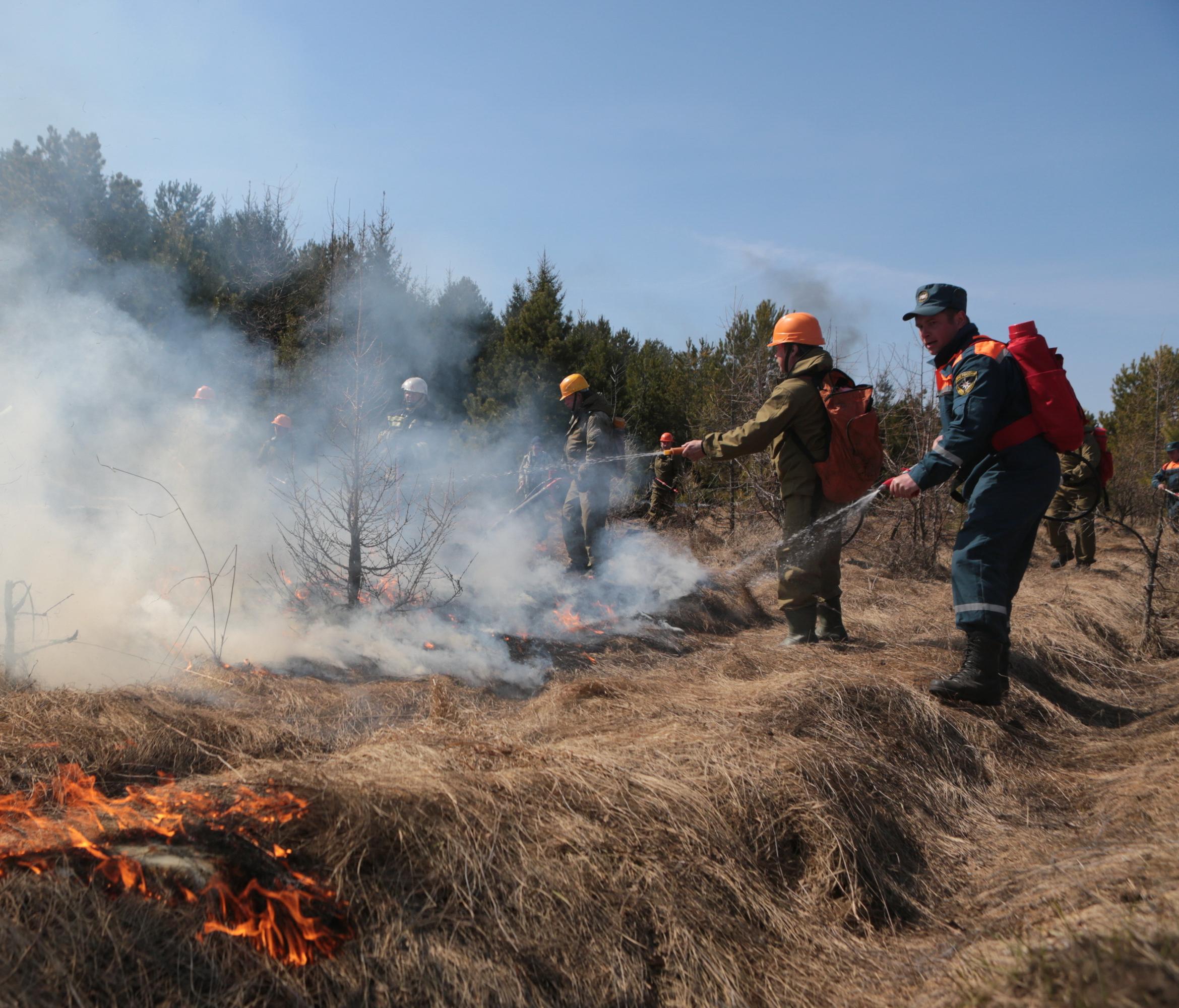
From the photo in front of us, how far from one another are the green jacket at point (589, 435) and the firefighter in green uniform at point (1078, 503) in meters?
5.56

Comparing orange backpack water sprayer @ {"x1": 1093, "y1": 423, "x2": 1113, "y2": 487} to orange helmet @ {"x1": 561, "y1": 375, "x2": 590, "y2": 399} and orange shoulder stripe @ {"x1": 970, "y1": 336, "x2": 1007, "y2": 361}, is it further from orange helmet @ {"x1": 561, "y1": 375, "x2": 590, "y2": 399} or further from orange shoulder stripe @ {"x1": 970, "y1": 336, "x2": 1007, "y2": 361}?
orange helmet @ {"x1": 561, "y1": 375, "x2": 590, "y2": 399}

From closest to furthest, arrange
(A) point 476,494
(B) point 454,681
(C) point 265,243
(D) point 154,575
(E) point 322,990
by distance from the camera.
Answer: (E) point 322,990, (B) point 454,681, (D) point 154,575, (A) point 476,494, (C) point 265,243

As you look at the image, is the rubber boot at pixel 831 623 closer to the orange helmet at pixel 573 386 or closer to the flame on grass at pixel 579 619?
the flame on grass at pixel 579 619

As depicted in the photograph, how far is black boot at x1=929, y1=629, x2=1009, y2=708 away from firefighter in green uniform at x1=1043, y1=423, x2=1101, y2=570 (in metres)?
6.57

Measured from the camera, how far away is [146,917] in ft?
5.86

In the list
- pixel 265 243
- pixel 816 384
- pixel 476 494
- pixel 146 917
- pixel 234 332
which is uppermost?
pixel 265 243

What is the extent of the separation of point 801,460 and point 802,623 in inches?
42.5

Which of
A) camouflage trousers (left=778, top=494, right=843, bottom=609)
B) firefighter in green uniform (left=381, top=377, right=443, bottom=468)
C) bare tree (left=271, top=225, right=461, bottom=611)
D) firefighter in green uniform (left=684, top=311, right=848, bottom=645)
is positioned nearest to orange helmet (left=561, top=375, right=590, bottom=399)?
firefighter in green uniform (left=381, top=377, right=443, bottom=468)

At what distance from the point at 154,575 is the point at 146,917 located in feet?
15.2

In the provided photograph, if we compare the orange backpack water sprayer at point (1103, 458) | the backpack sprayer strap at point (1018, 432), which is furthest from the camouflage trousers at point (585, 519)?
the orange backpack water sprayer at point (1103, 458)

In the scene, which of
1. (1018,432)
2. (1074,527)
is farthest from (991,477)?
(1074,527)

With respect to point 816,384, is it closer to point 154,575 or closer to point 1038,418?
point 1038,418

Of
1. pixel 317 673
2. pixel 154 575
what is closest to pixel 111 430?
pixel 154 575

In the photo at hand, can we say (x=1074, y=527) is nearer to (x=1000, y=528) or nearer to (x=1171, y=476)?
(x=1171, y=476)
